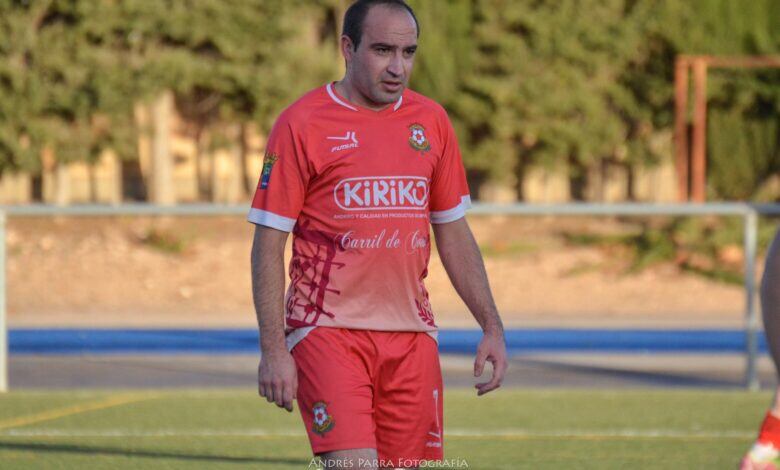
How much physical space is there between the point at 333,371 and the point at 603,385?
25.5ft

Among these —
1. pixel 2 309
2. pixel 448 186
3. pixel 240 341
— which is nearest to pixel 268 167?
pixel 448 186

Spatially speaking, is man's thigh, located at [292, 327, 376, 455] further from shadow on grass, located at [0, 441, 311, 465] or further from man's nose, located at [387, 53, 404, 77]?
shadow on grass, located at [0, 441, 311, 465]

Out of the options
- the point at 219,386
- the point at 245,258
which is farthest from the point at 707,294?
the point at 219,386

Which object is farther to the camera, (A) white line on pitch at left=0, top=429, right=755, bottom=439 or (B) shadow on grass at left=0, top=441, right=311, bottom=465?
(A) white line on pitch at left=0, top=429, right=755, bottom=439

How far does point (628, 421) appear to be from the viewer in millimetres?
9398

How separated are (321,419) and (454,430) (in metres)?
4.56

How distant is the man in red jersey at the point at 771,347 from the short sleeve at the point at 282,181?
1342 millimetres

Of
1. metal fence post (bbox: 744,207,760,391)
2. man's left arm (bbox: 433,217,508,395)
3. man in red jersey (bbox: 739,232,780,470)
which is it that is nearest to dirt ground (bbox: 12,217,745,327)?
metal fence post (bbox: 744,207,760,391)

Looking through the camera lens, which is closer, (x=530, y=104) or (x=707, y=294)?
(x=707, y=294)

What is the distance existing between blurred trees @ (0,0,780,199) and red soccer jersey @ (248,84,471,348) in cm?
1945

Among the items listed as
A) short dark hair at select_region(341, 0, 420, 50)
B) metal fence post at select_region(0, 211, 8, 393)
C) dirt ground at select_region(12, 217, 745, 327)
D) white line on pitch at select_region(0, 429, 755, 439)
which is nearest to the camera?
short dark hair at select_region(341, 0, 420, 50)

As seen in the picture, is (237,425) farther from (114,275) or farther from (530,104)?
(530,104)

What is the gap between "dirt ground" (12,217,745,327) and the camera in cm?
1443

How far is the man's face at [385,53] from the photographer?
14.8 ft
